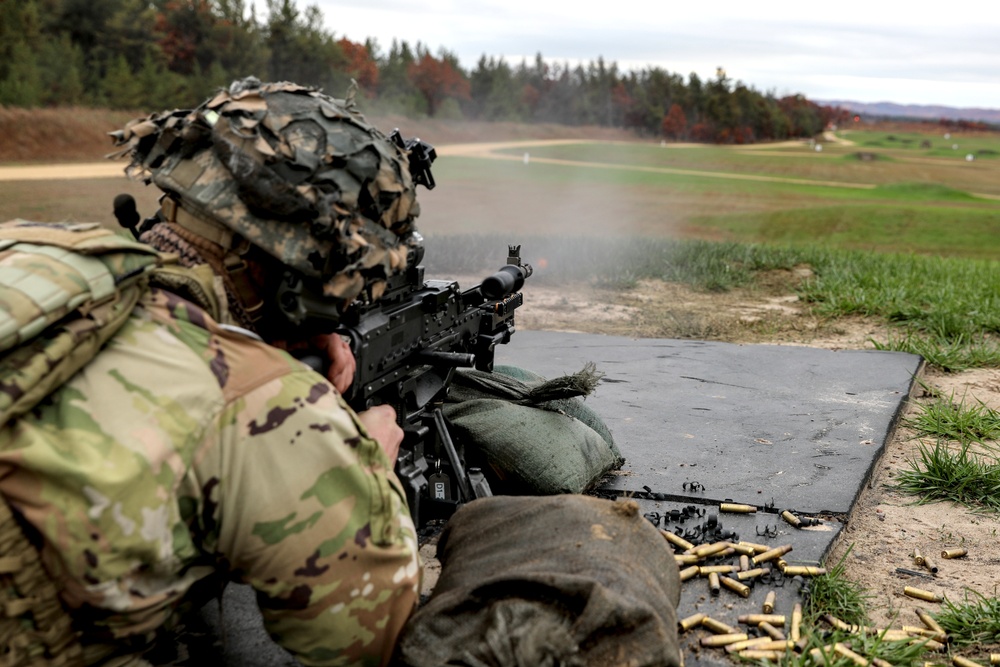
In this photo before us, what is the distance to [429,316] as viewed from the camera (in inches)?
145

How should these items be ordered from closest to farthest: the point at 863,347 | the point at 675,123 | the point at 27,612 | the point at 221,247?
the point at 27,612, the point at 221,247, the point at 863,347, the point at 675,123

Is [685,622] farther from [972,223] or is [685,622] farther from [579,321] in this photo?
[972,223]

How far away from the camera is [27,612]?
1.90m

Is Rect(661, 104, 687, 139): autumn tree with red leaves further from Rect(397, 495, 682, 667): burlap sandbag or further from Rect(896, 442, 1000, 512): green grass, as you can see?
Rect(397, 495, 682, 667): burlap sandbag

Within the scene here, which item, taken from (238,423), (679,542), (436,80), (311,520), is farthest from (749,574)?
(436,80)

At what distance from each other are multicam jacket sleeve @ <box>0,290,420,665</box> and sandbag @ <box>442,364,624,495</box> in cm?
183

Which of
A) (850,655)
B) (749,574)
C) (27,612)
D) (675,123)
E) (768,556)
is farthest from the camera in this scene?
(675,123)

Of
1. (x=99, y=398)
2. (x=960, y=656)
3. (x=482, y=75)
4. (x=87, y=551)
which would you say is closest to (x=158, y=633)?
(x=87, y=551)

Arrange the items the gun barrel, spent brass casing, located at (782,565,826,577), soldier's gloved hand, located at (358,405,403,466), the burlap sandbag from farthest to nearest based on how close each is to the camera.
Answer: the gun barrel → spent brass casing, located at (782,565,826,577) → soldier's gloved hand, located at (358,405,403,466) → the burlap sandbag

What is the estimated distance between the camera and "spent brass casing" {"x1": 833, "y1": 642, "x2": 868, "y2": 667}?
2.91m

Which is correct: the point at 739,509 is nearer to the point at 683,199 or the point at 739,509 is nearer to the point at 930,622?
the point at 930,622

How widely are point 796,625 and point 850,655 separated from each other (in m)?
0.25

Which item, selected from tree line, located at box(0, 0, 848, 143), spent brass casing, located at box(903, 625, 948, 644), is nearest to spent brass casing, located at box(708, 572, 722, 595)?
spent brass casing, located at box(903, 625, 948, 644)

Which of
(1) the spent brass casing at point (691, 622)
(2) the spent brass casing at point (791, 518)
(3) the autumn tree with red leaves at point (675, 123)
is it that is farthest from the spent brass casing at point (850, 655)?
(3) the autumn tree with red leaves at point (675, 123)
